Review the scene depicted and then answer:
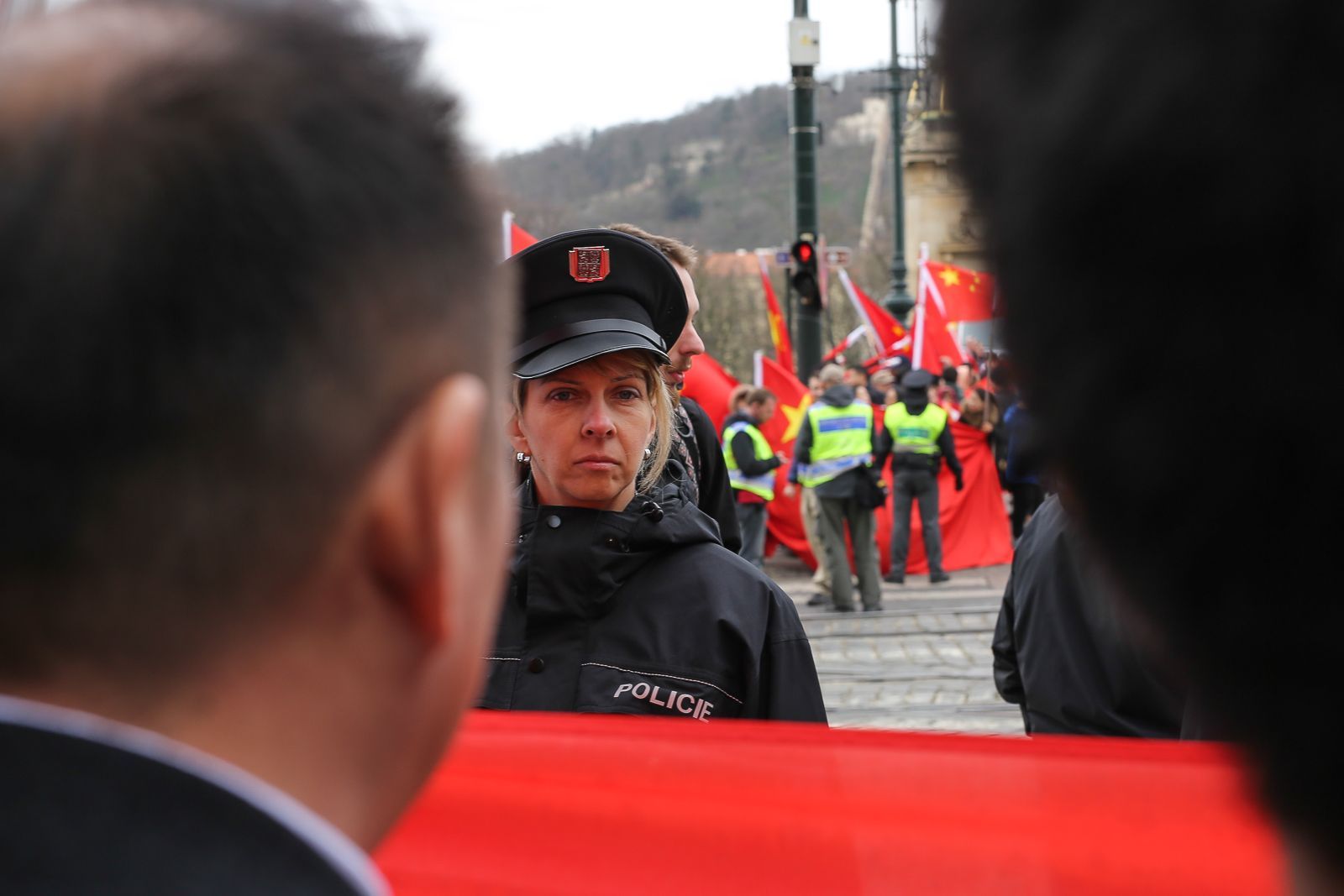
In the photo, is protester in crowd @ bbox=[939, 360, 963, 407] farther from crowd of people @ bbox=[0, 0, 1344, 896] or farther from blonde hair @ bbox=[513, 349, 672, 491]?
crowd of people @ bbox=[0, 0, 1344, 896]

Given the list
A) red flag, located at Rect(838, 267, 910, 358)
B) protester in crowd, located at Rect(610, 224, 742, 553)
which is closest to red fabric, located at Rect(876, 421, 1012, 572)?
red flag, located at Rect(838, 267, 910, 358)

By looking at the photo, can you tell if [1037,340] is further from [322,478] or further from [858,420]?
[858,420]

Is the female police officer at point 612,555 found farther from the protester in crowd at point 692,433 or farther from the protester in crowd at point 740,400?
the protester in crowd at point 740,400

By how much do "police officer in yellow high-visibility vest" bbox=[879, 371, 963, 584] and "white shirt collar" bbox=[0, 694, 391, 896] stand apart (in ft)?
36.7

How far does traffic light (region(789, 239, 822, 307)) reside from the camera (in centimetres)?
1330

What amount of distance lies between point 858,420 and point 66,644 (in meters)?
10.2

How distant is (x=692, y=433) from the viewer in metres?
4.21

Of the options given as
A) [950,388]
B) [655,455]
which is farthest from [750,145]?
[655,455]

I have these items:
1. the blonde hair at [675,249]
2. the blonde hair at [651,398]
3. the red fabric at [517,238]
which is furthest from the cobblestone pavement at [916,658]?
the blonde hair at [651,398]

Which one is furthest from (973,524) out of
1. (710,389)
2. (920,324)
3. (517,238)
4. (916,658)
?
(517,238)

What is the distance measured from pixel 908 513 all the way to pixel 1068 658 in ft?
30.8

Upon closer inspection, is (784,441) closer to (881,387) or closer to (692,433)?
→ (881,387)

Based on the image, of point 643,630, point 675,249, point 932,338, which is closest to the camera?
point 643,630

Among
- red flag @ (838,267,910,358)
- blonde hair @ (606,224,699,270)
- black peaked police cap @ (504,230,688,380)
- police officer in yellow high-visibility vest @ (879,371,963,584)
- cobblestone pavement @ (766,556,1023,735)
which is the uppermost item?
red flag @ (838,267,910,358)
